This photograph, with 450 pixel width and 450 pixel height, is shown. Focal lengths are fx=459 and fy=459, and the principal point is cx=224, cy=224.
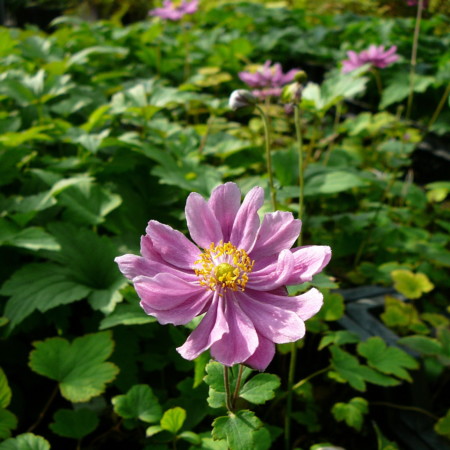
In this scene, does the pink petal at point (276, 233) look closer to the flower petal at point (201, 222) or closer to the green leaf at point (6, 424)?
the flower petal at point (201, 222)

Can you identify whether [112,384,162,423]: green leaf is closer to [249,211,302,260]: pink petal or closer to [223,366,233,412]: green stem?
[223,366,233,412]: green stem

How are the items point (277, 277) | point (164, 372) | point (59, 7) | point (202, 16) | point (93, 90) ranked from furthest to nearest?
1. point (59, 7)
2. point (202, 16)
3. point (93, 90)
4. point (164, 372)
5. point (277, 277)

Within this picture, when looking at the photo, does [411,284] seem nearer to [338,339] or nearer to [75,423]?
[338,339]

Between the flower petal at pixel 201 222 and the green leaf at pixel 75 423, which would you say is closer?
the flower petal at pixel 201 222

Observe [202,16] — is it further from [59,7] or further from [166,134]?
[59,7]

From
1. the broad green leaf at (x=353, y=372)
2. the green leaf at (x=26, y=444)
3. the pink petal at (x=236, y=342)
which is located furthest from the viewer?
the broad green leaf at (x=353, y=372)

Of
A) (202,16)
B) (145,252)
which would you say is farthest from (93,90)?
(202,16)

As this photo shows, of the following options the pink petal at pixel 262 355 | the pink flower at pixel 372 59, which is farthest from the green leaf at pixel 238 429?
the pink flower at pixel 372 59
